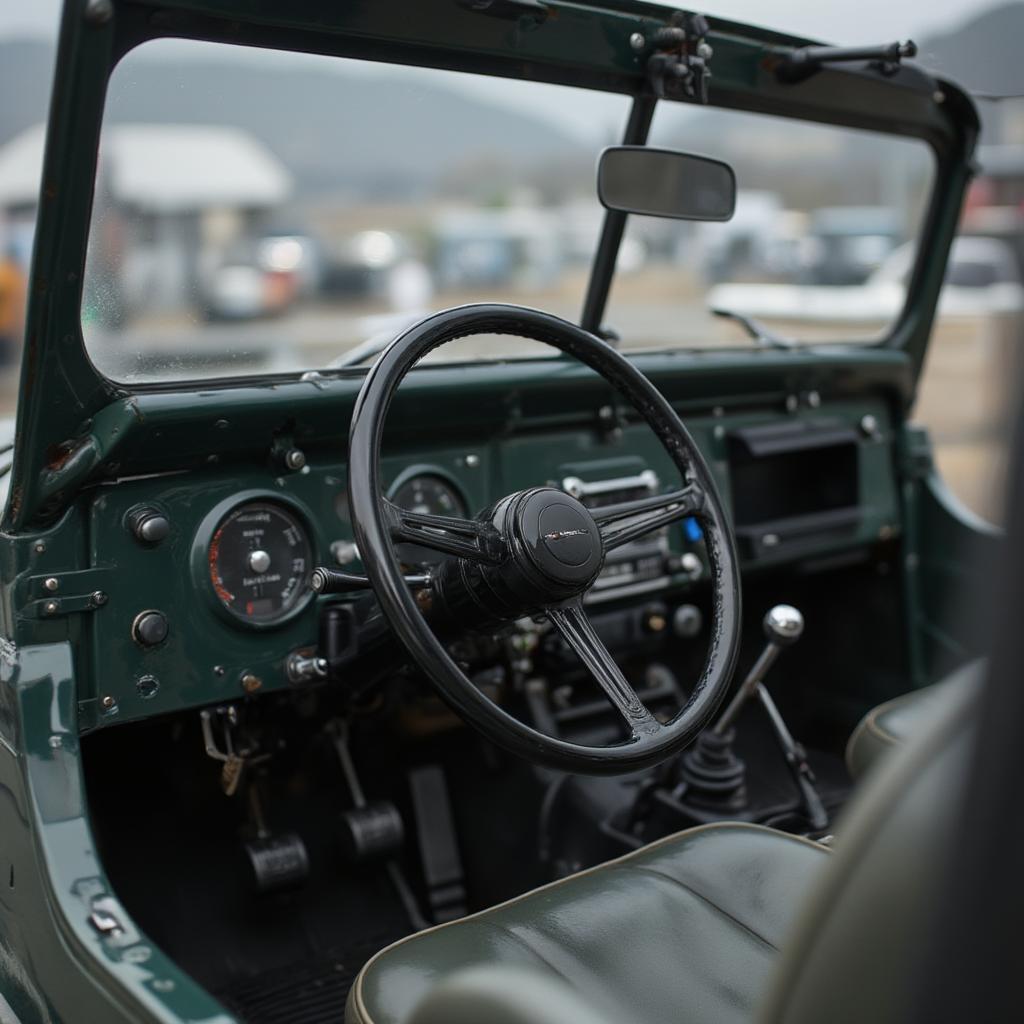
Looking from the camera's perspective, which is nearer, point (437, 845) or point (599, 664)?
point (599, 664)

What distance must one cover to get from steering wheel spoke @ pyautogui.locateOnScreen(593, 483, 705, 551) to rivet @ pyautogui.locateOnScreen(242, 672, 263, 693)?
660mm

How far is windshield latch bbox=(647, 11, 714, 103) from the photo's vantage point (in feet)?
7.68

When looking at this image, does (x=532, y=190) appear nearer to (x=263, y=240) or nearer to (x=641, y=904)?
(x=263, y=240)

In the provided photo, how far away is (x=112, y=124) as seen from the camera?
183cm

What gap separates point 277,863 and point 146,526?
32.8 inches

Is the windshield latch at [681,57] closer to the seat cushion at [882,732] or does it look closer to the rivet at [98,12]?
the rivet at [98,12]

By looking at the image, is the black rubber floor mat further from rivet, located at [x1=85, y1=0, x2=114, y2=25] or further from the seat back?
rivet, located at [x1=85, y1=0, x2=114, y2=25]

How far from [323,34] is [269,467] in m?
0.73

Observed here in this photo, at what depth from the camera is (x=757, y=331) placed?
3.04 meters

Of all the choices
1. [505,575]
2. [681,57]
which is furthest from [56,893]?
[681,57]

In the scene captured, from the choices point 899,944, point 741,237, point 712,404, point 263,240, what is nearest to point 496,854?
point 712,404

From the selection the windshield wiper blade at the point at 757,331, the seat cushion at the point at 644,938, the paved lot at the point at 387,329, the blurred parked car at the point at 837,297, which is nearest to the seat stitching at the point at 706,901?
the seat cushion at the point at 644,938

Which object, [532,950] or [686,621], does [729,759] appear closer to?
[686,621]

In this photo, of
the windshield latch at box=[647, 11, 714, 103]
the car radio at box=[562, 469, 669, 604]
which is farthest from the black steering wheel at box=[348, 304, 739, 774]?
the windshield latch at box=[647, 11, 714, 103]
